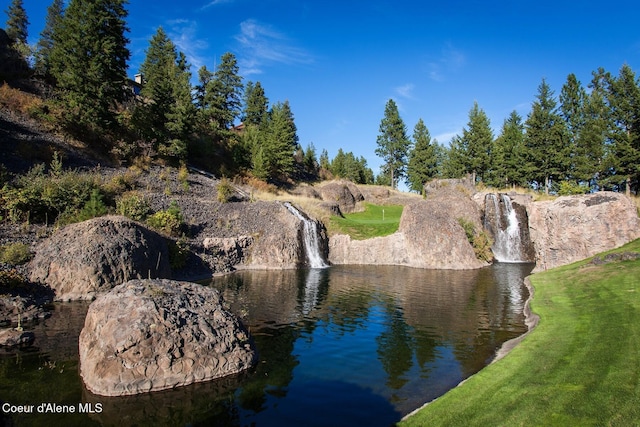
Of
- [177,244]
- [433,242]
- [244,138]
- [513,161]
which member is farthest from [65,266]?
[513,161]

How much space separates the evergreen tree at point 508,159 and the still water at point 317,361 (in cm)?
4107

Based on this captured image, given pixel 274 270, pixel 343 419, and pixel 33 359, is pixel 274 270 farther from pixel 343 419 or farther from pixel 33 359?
pixel 343 419

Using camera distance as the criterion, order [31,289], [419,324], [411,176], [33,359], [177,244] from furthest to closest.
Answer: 1. [411,176]
2. [177,244]
3. [31,289]
4. [419,324]
5. [33,359]

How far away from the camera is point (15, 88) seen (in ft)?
121

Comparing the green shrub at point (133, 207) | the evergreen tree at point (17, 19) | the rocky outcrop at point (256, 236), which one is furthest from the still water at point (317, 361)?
the evergreen tree at point (17, 19)

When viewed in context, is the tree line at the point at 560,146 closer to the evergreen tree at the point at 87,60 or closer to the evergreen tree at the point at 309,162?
the evergreen tree at the point at 309,162

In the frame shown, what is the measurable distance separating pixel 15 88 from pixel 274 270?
1233 inches

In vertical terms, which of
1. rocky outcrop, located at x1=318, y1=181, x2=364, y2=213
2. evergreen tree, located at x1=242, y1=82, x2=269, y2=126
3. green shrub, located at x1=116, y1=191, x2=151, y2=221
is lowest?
green shrub, located at x1=116, y1=191, x2=151, y2=221

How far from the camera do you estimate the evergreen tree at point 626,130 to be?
3956 cm

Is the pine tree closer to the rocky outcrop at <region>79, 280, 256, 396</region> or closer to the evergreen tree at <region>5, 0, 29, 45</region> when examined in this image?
the rocky outcrop at <region>79, 280, 256, 396</region>

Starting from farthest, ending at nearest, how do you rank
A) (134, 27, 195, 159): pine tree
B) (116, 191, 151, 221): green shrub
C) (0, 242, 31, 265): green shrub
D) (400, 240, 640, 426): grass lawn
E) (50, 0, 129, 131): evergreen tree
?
(134, 27, 195, 159): pine tree, (50, 0, 129, 131): evergreen tree, (116, 191, 151, 221): green shrub, (0, 242, 31, 265): green shrub, (400, 240, 640, 426): grass lawn

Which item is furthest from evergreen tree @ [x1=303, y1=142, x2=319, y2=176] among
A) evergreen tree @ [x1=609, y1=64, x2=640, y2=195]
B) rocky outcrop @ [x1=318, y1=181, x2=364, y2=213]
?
evergreen tree @ [x1=609, y1=64, x2=640, y2=195]

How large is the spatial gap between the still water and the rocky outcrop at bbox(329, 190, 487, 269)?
11185 millimetres

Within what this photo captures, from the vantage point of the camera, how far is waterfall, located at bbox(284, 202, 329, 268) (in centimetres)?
3556
